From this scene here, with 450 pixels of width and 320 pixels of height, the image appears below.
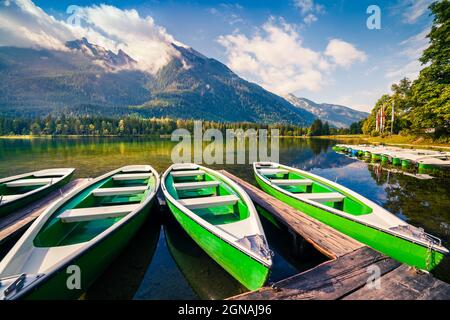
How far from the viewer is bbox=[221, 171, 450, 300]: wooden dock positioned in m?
4.49

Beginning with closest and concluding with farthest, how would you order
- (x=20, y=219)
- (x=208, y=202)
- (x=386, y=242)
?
(x=386, y=242)
(x=208, y=202)
(x=20, y=219)

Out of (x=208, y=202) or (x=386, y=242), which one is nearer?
(x=386, y=242)

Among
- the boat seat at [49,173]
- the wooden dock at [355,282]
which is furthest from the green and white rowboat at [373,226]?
the boat seat at [49,173]

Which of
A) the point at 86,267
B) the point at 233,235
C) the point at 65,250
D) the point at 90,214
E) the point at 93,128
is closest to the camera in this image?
the point at 86,267

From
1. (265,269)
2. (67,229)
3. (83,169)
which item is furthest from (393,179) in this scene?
(83,169)

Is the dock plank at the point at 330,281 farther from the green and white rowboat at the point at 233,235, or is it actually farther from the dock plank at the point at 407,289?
the green and white rowboat at the point at 233,235

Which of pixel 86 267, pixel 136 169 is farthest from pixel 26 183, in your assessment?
pixel 86 267

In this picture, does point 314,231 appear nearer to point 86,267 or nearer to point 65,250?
point 86,267

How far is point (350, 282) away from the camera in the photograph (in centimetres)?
490

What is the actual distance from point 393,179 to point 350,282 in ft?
59.2

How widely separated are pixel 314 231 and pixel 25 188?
1547 cm

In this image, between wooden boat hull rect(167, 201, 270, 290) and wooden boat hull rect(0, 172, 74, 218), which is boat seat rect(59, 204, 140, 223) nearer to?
wooden boat hull rect(167, 201, 270, 290)

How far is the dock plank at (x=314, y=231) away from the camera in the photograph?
6359 mm

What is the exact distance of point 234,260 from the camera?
5.20 meters
